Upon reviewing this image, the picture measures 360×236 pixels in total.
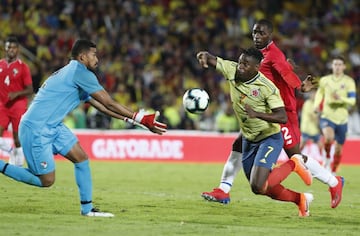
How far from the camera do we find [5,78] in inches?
629

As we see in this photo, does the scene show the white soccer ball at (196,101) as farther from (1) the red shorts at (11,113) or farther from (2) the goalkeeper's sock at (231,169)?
(1) the red shorts at (11,113)

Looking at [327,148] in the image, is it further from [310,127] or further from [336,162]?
[310,127]

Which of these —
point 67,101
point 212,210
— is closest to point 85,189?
point 67,101

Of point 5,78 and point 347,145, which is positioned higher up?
point 5,78

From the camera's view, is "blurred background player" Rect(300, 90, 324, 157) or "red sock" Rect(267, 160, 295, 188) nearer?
"red sock" Rect(267, 160, 295, 188)

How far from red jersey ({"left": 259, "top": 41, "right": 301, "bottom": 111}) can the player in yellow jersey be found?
90 cm

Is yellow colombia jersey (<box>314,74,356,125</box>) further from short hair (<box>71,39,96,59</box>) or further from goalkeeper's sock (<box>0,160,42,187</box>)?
goalkeeper's sock (<box>0,160,42,187</box>)

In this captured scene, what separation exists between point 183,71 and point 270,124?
1496cm

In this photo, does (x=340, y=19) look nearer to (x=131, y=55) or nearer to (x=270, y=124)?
(x=131, y=55)

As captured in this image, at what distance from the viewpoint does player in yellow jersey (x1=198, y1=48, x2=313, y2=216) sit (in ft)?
35.1

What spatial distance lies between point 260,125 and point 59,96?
266cm

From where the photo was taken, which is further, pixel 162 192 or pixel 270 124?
pixel 162 192

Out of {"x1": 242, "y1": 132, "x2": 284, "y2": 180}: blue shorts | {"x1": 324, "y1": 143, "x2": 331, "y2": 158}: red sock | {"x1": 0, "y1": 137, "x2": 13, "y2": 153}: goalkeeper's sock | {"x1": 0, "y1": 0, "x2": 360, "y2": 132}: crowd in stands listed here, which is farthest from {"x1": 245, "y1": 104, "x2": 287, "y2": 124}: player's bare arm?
{"x1": 0, "y1": 0, "x2": 360, "y2": 132}: crowd in stands

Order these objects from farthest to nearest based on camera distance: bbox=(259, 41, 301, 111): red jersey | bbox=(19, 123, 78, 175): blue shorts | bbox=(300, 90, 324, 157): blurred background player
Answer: bbox=(300, 90, 324, 157): blurred background player, bbox=(259, 41, 301, 111): red jersey, bbox=(19, 123, 78, 175): blue shorts
